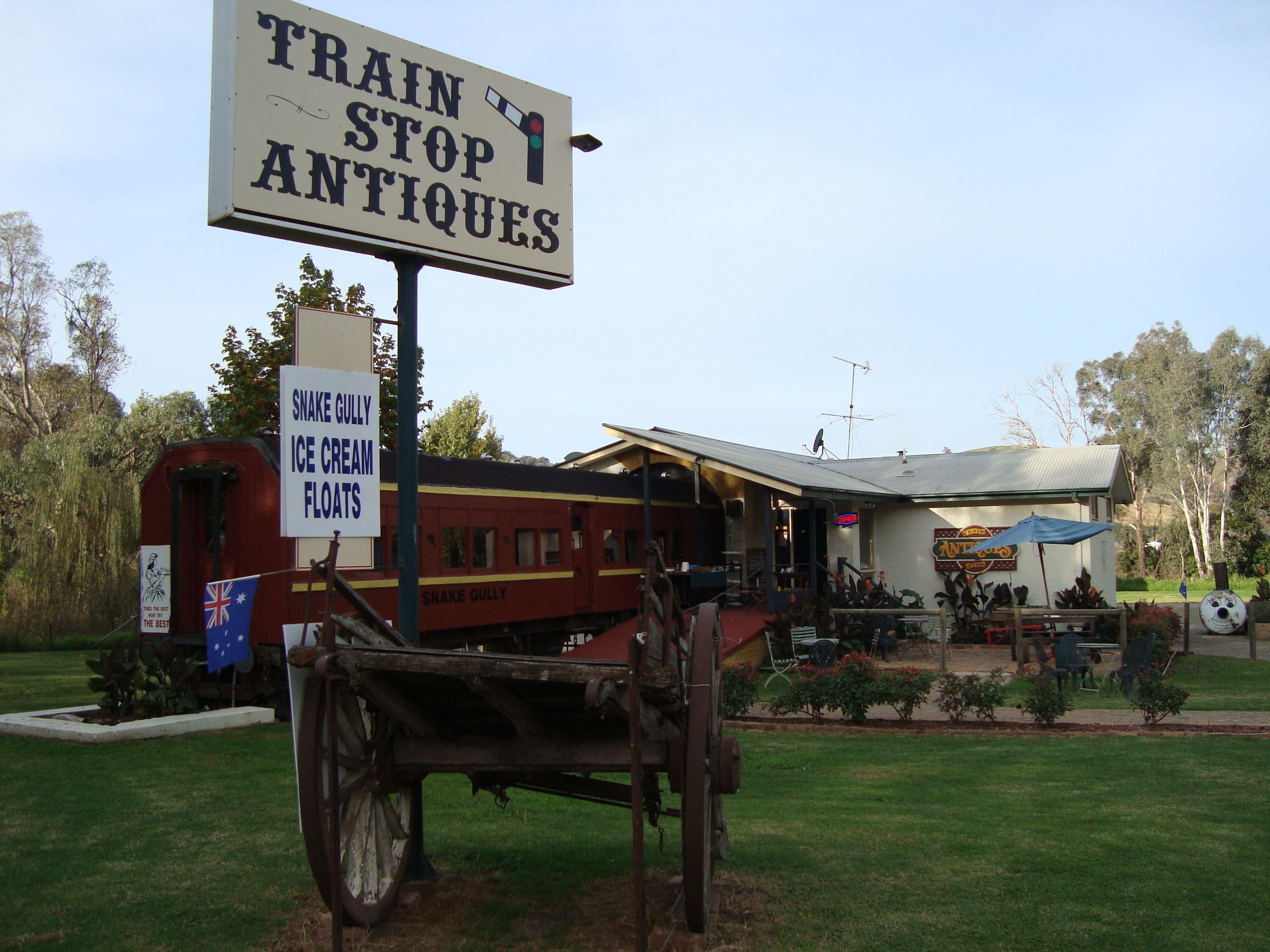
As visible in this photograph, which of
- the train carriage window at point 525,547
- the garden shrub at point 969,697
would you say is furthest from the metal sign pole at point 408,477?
Result: the train carriage window at point 525,547

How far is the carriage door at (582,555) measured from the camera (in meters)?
17.3

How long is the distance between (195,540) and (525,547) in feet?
16.8

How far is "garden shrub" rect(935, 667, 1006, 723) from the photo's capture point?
10375mm

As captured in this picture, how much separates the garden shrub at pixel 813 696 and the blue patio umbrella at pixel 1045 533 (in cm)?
653

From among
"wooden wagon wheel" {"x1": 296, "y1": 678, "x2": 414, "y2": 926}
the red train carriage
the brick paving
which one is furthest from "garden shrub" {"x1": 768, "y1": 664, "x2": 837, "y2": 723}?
"wooden wagon wheel" {"x1": 296, "y1": 678, "x2": 414, "y2": 926}

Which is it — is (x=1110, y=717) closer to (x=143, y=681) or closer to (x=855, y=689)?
(x=855, y=689)

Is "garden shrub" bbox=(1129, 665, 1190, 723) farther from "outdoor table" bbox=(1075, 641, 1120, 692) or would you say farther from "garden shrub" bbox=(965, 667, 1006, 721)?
"outdoor table" bbox=(1075, 641, 1120, 692)

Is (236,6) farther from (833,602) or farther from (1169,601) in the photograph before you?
(1169,601)

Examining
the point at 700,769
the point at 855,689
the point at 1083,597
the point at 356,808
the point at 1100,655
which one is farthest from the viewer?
the point at 1083,597

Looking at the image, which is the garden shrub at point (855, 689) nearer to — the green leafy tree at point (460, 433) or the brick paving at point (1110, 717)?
the brick paving at point (1110, 717)

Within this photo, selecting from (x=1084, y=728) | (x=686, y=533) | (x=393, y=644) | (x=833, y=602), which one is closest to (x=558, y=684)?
(x=393, y=644)

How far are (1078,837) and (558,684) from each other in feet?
12.6

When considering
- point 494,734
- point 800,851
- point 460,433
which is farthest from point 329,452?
point 460,433

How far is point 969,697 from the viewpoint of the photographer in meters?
10.4
